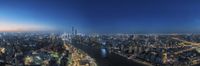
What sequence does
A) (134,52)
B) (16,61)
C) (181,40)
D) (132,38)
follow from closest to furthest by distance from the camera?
(16,61), (134,52), (181,40), (132,38)

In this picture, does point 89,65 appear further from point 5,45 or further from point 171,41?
point 171,41

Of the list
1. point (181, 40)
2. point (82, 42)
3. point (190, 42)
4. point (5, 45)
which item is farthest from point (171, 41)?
point (5, 45)

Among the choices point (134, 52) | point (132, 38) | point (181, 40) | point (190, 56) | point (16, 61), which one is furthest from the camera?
point (132, 38)

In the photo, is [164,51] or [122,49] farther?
[122,49]

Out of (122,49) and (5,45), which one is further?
(122,49)

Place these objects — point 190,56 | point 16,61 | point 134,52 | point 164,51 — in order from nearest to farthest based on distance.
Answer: point 16,61
point 190,56
point 164,51
point 134,52

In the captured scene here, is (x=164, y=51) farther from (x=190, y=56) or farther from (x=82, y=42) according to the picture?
(x=82, y=42)

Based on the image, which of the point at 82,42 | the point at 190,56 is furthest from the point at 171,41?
the point at 82,42

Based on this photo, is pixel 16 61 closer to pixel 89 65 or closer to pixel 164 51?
pixel 89 65

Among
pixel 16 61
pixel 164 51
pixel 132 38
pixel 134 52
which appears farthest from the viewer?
pixel 132 38
